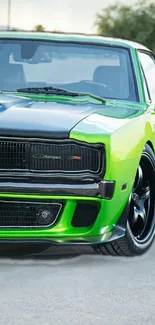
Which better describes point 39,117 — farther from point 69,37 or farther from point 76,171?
point 69,37

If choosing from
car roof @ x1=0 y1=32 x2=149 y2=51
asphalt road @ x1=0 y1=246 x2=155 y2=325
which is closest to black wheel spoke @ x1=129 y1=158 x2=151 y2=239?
asphalt road @ x1=0 y1=246 x2=155 y2=325

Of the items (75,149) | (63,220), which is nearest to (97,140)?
(75,149)

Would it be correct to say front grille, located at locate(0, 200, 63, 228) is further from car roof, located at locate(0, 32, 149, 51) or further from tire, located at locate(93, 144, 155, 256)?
car roof, located at locate(0, 32, 149, 51)

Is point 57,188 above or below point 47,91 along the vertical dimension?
below

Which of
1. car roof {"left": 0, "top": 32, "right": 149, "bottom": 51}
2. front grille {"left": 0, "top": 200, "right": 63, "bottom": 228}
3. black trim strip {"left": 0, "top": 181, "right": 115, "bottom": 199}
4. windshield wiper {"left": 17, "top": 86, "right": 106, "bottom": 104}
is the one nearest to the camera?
black trim strip {"left": 0, "top": 181, "right": 115, "bottom": 199}

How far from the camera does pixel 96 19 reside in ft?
342

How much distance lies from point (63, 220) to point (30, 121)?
0.65 metres

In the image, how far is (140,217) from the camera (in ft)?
19.8

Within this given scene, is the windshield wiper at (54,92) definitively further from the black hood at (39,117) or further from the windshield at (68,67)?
the black hood at (39,117)

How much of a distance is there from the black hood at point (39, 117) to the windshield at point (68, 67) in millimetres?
752

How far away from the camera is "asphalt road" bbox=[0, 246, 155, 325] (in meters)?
4.30

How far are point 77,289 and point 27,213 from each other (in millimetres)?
674

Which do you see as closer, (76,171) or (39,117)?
(76,171)

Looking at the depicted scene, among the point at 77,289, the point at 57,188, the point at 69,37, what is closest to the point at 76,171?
the point at 57,188
